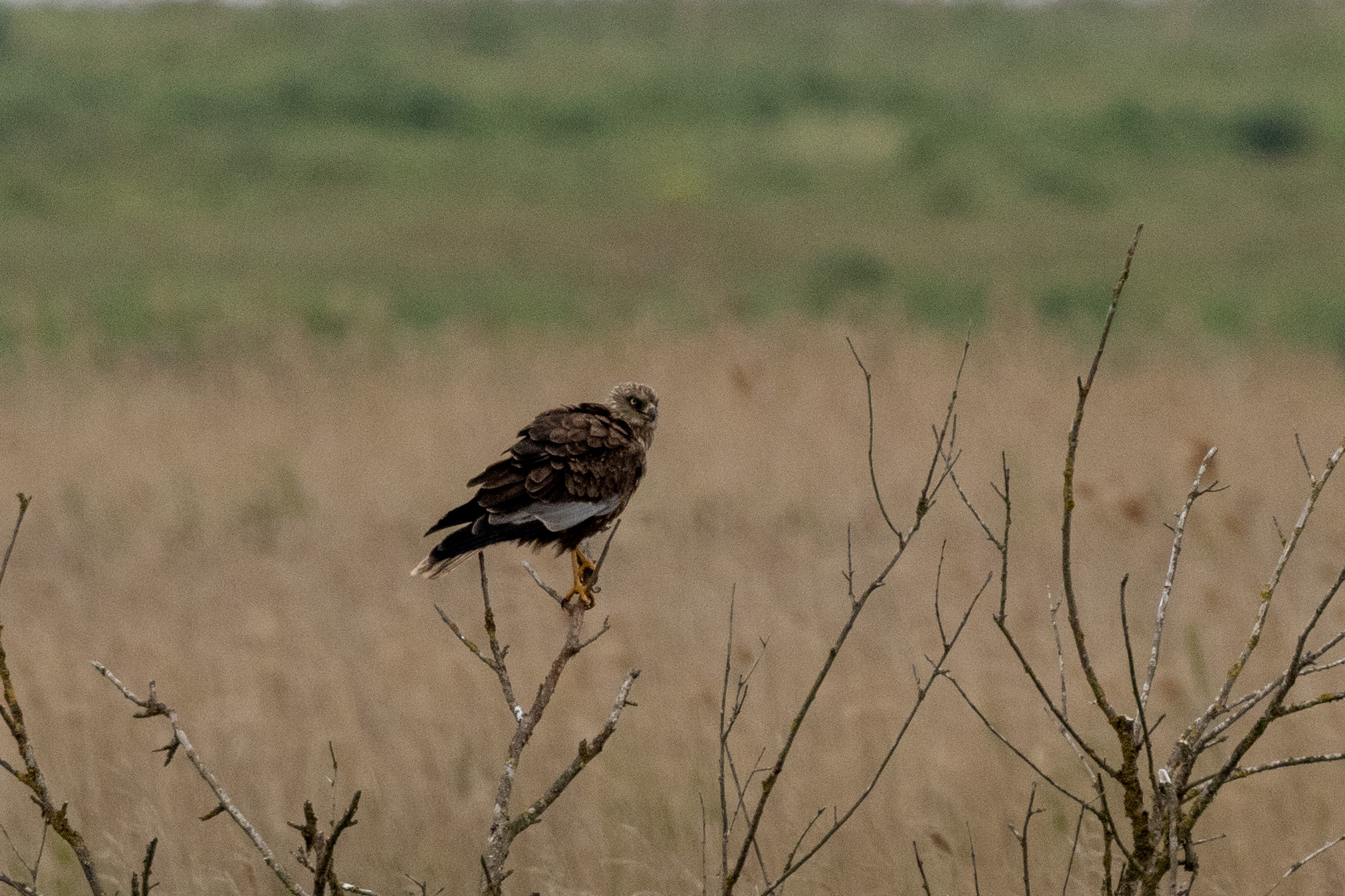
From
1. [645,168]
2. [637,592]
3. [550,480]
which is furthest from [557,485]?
[645,168]

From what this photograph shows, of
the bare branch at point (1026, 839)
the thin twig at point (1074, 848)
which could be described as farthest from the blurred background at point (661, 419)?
the bare branch at point (1026, 839)

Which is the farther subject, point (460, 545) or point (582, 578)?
point (582, 578)

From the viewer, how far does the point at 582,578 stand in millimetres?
3025

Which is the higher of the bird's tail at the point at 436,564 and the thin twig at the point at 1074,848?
the bird's tail at the point at 436,564

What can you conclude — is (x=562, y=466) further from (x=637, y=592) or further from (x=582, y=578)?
(x=637, y=592)

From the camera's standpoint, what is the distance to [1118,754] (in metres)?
4.42

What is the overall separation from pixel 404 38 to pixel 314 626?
1097 inches

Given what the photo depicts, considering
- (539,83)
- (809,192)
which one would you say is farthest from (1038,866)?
(539,83)

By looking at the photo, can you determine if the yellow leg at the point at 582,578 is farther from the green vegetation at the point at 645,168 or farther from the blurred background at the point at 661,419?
the green vegetation at the point at 645,168

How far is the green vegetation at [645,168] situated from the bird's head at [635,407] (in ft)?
28.9

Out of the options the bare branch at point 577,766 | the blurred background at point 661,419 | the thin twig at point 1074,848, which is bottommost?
the bare branch at point 577,766

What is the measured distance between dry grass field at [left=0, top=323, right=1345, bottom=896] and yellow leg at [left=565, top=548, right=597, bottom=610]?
87 cm

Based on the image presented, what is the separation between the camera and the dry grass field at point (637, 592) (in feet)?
13.3

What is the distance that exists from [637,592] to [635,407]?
3.58m
